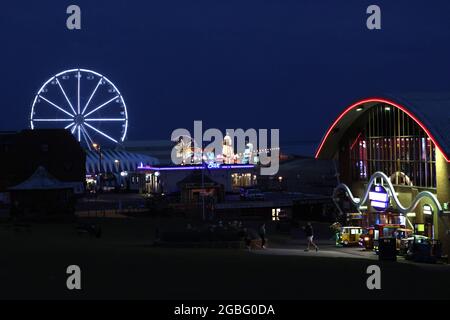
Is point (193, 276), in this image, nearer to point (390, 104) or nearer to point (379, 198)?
point (379, 198)

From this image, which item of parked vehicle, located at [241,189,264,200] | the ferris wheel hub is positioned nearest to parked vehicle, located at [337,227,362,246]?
parked vehicle, located at [241,189,264,200]

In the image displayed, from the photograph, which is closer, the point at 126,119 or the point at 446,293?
the point at 446,293

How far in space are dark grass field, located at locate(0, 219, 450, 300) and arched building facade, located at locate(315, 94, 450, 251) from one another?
8.58 metres

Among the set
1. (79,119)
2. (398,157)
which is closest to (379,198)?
(398,157)

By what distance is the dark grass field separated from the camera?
1455cm

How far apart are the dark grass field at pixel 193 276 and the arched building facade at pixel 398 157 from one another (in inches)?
338

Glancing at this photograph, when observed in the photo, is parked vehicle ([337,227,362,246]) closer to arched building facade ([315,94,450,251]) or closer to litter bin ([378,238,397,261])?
arched building facade ([315,94,450,251])

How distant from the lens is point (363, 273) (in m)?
18.1

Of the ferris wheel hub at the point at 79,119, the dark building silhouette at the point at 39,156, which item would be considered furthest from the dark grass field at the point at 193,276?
the ferris wheel hub at the point at 79,119

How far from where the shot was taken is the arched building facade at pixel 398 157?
29.2 metres

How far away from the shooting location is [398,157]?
33312 mm
